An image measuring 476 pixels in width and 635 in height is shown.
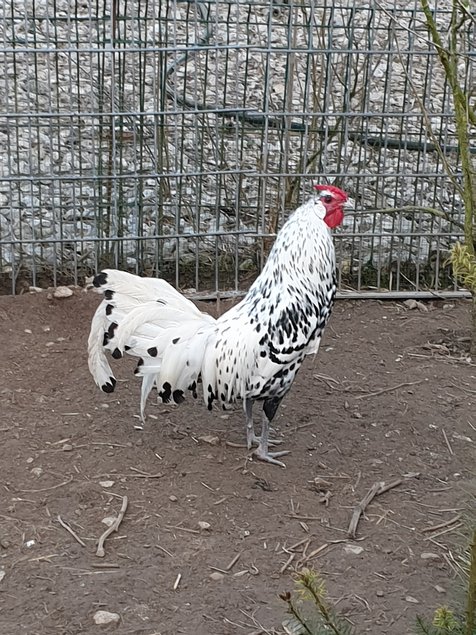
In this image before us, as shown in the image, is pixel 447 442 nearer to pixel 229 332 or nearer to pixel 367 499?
pixel 367 499

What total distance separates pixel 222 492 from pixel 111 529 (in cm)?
59

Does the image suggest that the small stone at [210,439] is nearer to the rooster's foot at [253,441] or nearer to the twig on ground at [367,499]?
the rooster's foot at [253,441]

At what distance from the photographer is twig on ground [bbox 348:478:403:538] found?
3.95 meters

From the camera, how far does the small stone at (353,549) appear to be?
12.5 feet

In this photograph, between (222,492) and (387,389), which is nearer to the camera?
(222,492)

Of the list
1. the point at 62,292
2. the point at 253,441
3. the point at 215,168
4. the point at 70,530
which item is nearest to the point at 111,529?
the point at 70,530

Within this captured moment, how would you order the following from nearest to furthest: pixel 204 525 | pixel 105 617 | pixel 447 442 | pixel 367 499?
pixel 105 617, pixel 204 525, pixel 367 499, pixel 447 442

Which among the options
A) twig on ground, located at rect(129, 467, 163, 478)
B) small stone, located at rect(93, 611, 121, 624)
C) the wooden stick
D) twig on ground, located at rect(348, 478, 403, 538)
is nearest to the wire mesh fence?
twig on ground, located at rect(348, 478, 403, 538)

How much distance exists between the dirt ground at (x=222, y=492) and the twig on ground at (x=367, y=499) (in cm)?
3

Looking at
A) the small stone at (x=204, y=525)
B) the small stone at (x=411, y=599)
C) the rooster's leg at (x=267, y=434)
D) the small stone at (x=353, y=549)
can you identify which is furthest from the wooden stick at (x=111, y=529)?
the small stone at (x=411, y=599)

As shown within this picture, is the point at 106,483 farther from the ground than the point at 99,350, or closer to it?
closer to it

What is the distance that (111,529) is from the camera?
3.85m

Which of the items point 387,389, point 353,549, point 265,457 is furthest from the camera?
point 387,389

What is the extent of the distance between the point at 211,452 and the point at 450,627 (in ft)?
8.93
